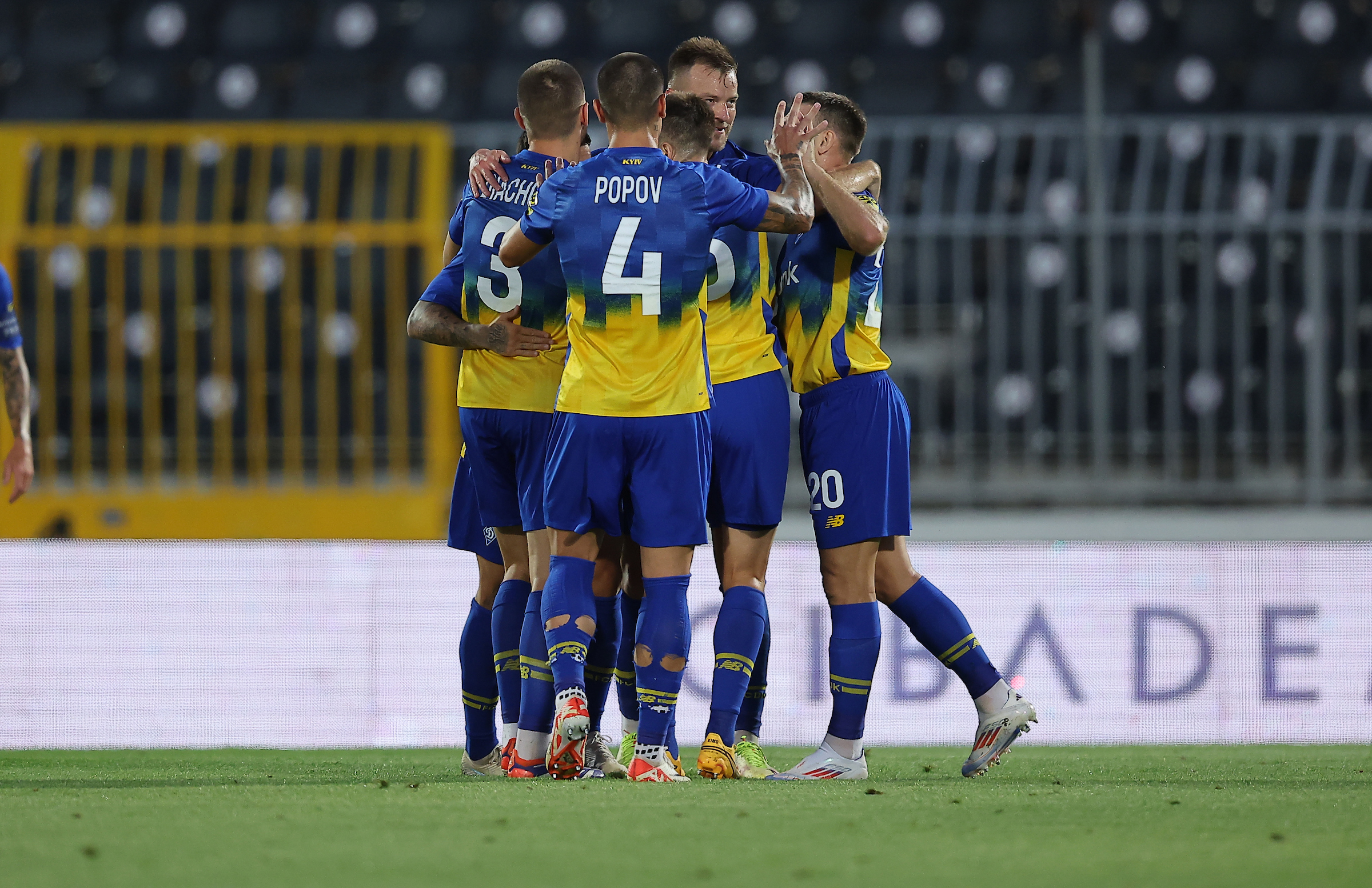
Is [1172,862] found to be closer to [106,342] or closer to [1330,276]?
[1330,276]

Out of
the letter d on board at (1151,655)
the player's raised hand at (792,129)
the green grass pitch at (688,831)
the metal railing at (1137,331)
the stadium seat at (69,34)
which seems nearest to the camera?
the green grass pitch at (688,831)

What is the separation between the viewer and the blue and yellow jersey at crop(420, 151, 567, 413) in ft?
13.8

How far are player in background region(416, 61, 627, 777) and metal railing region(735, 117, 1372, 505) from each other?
2.84 m

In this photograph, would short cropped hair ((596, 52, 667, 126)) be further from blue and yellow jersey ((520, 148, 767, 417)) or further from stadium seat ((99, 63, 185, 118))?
stadium seat ((99, 63, 185, 118))

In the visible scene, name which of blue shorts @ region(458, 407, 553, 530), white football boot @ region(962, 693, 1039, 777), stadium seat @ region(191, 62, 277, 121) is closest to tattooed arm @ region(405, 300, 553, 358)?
blue shorts @ region(458, 407, 553, 530)

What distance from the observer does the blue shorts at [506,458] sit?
13.7 ft

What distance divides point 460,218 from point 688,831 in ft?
6.85

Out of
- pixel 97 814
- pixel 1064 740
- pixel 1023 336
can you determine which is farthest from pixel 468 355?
pixel 1023 336

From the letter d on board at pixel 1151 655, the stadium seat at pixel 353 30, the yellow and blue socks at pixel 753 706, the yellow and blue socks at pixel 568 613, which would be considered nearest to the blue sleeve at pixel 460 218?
the yellow and blue socks at pixel 568 613

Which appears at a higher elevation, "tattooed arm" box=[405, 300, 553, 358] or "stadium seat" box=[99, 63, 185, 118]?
"stadium seat" box=[99, 63, 185, 118]

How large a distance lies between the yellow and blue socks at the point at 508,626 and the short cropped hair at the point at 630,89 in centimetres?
128

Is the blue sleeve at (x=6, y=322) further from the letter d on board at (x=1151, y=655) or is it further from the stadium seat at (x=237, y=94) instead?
the stadium seat at (x=237, y=94)

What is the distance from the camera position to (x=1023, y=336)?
7.84m

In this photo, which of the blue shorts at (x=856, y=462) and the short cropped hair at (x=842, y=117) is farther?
the short cropped hair at (x=842, y=117)
